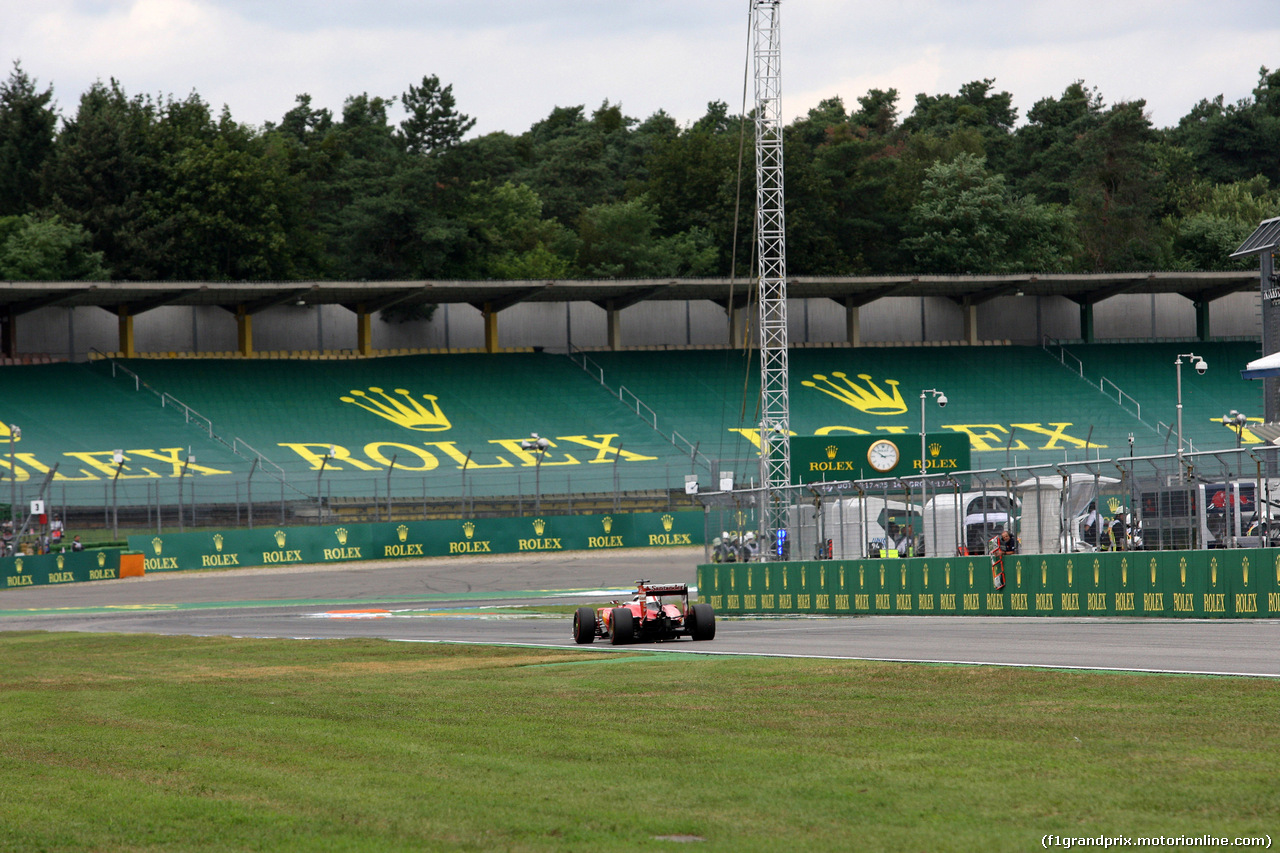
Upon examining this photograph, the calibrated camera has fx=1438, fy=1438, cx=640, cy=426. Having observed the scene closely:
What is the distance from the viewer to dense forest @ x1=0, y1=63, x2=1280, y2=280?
78.6m

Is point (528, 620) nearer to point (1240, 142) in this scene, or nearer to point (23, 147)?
point (23, 147)

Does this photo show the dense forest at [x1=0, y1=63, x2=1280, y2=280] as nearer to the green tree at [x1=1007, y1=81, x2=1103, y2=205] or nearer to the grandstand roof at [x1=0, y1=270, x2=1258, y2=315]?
the green tree at [x1=1007, y1=81, x2=1103, y2=205]

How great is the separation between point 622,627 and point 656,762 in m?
10.7

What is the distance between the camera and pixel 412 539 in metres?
50.8

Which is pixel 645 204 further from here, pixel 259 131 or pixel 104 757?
pixel 104 757

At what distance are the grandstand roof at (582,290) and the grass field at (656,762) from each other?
51.9m

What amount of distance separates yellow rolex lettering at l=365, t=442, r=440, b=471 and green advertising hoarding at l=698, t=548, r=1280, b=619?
25976 millimetres

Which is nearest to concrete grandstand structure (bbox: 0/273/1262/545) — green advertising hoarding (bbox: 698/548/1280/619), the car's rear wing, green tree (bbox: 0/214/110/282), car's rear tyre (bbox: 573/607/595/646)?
green tree (bbox: 0/214/110/282)

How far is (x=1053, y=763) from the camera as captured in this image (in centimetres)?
801

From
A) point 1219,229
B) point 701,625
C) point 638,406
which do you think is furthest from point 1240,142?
point 701,625

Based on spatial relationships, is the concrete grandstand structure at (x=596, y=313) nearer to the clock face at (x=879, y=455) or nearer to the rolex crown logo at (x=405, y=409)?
the rolex crown logo at (x=405, y=409)

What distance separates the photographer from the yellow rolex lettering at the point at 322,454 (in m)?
54.7

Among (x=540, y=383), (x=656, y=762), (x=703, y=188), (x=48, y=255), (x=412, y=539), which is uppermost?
(x=703, y=188)

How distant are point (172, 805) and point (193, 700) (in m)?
6.07
